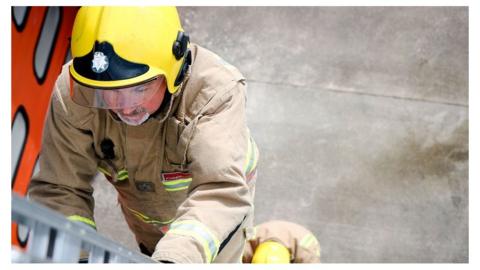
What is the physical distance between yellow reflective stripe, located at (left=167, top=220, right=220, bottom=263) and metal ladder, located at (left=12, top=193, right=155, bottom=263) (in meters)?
0.58

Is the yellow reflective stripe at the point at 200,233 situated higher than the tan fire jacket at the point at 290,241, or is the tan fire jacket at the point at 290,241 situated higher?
the yellow reflective stripe at the point at 200,233

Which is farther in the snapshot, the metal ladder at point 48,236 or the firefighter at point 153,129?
the firefighter at point 153,129

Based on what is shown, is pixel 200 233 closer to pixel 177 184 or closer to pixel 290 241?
pixel 177 184

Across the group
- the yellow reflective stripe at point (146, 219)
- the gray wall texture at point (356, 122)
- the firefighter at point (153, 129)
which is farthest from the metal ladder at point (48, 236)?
the gray wall texture at point (356, 122)

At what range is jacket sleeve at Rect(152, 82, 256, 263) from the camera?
1918 millimetres

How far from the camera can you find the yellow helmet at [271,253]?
9.84 feet

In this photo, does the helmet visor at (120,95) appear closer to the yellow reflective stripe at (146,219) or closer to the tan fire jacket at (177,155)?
the tan fire jacket at (177,155)

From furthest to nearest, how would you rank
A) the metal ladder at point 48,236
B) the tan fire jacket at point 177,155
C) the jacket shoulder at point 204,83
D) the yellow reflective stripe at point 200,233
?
1. the jacket shoulder at point 204,83
2. the tan fire jacket at point 177,155
3. the yellow reflective stripe at point 200,233
4. the metal ladder at point 48,236

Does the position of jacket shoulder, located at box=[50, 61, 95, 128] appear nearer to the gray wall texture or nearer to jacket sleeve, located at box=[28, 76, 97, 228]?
jacket sleeve, located at box=[28, 76, 97, 228]

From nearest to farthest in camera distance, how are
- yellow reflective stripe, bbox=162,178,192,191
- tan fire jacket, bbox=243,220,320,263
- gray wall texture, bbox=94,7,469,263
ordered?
yellow reflective stripe, bbox=162,178,192,191 → tan fire jacket, bbox=243,220,320,263 → gray wall texture, bbox=94,7,469,263

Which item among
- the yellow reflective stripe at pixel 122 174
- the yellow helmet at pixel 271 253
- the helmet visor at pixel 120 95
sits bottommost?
the yellow helmet at pixel 271 253

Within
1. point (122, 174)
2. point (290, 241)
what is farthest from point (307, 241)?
point (122, 174)

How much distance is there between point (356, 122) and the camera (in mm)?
4051

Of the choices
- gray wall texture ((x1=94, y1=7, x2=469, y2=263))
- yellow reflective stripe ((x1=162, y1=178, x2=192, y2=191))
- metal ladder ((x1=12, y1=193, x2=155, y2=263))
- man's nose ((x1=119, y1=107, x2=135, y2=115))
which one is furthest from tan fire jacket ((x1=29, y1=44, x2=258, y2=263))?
gray wall texture ((x1=94, y1=7, x2=469, y2=263))
